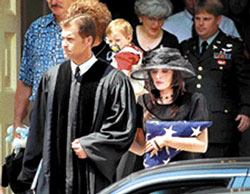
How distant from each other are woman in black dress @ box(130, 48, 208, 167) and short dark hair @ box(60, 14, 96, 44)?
22.1 inches

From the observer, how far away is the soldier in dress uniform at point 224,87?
7.06 m

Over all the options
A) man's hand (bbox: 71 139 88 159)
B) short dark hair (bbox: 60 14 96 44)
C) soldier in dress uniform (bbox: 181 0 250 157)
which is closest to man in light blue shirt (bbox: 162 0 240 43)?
soldier in dress uniform (bbox: 181 0 250 157)

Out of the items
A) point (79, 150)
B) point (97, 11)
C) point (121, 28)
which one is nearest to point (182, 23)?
point (121, 28)

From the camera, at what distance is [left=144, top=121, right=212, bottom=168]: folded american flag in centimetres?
647

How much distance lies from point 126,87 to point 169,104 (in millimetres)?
461

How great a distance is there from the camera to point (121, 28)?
23.6 ft

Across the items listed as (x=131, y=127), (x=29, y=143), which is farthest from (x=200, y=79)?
(x=29, y=143)

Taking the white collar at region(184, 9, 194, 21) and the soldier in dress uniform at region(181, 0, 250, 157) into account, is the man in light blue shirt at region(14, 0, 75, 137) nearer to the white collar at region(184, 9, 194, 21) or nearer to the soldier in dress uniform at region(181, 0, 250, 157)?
the white collar at region(184, 9, 194, 21)

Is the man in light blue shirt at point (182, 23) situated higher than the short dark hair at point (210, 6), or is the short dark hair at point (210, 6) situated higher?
the short dark hair at point (210, 6)

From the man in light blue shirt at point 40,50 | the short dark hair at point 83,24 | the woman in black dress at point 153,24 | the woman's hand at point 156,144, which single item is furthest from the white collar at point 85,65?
the woman in black dress at point 153,24

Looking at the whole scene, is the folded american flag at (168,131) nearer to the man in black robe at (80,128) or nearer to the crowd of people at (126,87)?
the crowd of people at (126,87)

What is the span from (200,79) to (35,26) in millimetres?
1518

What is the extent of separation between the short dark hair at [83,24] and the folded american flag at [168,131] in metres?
0.84

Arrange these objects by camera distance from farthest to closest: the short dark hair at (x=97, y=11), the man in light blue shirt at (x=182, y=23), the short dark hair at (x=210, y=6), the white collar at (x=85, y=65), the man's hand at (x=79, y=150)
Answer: the man in light blue shirt at (x=182, y=23) → the short dark hair at (x=210, y=6) → the short dark hair at (x=97, y=11) → the white collar at (x=85, y=65) → the man's hand at (x=79, y=150)
